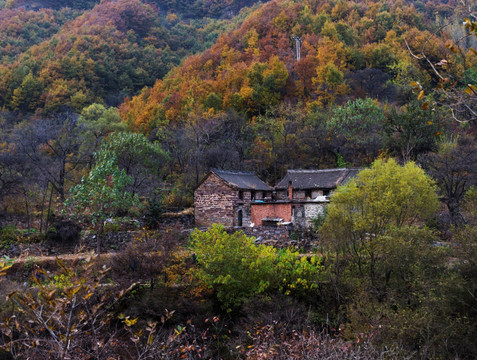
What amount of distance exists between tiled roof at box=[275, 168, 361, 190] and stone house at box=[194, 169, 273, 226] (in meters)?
3.90

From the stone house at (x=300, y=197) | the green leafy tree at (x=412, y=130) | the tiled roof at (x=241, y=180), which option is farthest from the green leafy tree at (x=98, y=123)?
the green leafy tree at (x=412, y=130)

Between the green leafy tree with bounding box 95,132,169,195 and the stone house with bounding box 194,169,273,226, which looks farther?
the green leafy tree with bounding box 95,132,169,195

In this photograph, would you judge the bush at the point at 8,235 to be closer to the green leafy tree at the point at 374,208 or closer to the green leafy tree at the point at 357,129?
the green leafy tree at the point at 374,208

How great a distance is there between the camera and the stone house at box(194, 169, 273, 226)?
1278 inches

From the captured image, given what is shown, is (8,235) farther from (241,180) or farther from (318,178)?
(318,178)

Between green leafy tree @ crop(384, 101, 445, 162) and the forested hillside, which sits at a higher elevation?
the forested hillside

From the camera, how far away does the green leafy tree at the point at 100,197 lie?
85.9 ft

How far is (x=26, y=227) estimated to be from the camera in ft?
99.5

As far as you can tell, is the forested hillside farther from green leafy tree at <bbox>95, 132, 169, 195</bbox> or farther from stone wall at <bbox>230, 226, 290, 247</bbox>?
stone wall at <bbox>230, 226, 290, 247</bbox>

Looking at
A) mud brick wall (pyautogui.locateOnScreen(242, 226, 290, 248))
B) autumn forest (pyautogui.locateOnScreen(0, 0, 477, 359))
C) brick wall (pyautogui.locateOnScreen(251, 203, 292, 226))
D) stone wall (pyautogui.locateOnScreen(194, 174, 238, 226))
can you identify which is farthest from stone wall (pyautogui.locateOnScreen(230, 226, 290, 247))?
stone wall (pyautogui.locateOnScreen(194, 174, 238, 226))

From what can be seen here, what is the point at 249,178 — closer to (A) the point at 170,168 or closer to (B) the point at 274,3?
(A) the point at 170,168

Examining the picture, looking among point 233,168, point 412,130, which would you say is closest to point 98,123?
point 233,168

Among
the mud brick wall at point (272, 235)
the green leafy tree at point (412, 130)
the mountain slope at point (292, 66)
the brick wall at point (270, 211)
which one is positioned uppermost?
the mountain slope at point (292, 66)

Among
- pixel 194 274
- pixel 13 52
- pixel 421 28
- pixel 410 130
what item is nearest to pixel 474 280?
pixel 194 274
